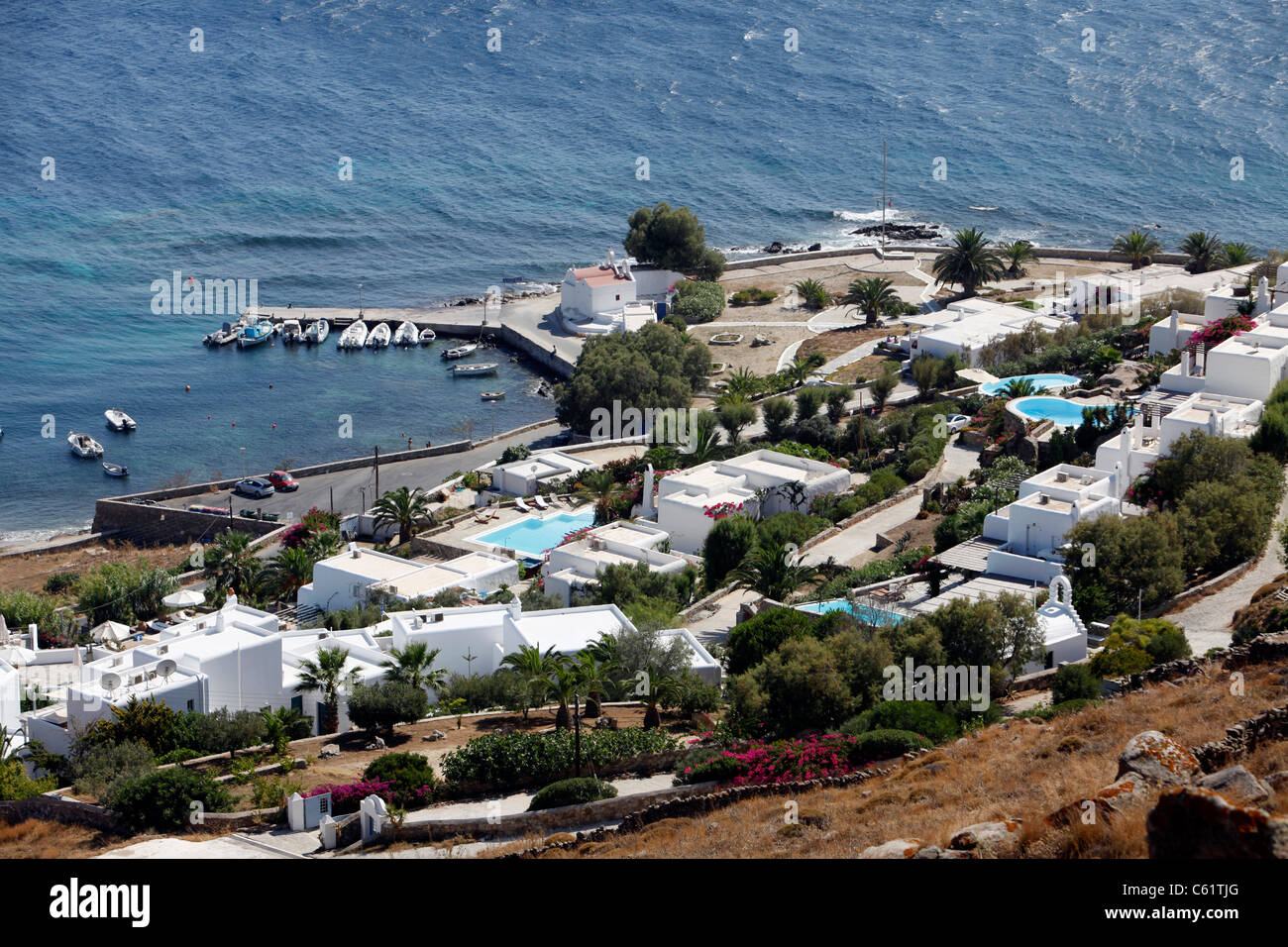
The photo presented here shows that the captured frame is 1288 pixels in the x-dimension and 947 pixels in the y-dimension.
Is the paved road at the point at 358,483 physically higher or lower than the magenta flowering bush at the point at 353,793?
higher

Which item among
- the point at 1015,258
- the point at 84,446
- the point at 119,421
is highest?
the point at 1015,258

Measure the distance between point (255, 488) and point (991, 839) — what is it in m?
51.9

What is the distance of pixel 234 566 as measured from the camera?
4828cm

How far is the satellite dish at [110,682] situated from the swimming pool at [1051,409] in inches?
1220

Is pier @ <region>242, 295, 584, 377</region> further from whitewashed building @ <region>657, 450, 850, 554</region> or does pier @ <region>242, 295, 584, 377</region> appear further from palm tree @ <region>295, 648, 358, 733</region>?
palm tree @ <region>295, 648, 358, 733</region>

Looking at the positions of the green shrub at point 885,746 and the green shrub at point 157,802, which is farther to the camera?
the green shrub at point 157,802

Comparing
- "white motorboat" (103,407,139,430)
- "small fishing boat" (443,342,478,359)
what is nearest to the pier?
"small fishing boat" (443,342,478,359)

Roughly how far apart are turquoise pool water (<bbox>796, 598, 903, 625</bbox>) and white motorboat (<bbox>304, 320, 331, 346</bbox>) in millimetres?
57015

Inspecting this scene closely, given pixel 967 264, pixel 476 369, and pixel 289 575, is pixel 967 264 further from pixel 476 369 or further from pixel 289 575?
pixel 289 575

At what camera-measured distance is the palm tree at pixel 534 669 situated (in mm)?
30750

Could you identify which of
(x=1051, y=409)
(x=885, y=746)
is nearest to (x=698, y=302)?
(x=1051, y=409)

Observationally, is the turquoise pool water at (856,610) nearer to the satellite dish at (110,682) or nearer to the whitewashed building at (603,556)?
the whitewashed building at (603,556)

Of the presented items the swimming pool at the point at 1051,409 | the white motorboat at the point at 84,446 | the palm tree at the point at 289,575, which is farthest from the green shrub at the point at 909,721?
the white motorboat at the point at 84,446
